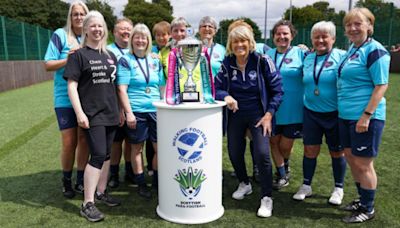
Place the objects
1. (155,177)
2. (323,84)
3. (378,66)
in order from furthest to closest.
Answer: (155,177) → (323,84) → (378,66)

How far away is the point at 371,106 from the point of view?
9.98 ft

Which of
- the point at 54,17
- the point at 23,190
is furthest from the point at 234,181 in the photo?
the point at 54,17

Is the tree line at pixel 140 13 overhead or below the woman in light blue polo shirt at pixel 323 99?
overhead

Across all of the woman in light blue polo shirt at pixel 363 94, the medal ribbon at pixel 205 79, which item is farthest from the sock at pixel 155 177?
the woman in light blue polo shirt at pixel 363 94

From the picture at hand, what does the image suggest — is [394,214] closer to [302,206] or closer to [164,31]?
[302,206]

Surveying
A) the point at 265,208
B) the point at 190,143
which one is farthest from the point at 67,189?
the point at 265,208

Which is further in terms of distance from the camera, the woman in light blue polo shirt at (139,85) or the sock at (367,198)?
the woman in light blue polo shirt at (139,85)

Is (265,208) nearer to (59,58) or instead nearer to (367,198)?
(367,198)

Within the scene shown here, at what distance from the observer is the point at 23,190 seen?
420 cm

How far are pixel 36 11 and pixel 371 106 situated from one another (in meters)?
60.4

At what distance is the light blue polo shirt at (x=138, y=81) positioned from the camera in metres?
3.64

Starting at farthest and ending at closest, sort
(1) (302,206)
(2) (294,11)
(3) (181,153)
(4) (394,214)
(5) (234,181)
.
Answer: (2) (294,11), (5) (234,181), (1) (302,206), (4) (394,214), (3) (181,153)

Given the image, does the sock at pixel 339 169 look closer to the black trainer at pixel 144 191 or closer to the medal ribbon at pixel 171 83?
the medal ribbon at pixel 171 83

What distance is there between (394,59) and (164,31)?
19.0 metres
